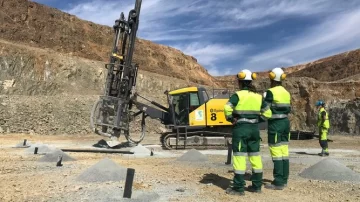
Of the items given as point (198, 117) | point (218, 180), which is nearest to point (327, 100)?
point (198, 117)

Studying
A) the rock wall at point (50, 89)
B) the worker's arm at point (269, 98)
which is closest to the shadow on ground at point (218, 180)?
the worker's arm at point (269, 98)

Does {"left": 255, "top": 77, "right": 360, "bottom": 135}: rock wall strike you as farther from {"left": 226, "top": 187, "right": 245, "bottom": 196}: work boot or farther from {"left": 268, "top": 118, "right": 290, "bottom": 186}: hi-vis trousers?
{"left": 226, "top": 187, "right": 245, "bottom": 196}: work boot

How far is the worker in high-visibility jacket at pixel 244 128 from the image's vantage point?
19.3ft

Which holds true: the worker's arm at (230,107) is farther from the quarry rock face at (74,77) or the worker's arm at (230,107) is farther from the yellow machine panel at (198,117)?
the quarry rock face at (74,77)

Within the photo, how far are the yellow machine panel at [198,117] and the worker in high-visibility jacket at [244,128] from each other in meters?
9.45

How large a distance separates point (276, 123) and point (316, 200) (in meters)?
1.42

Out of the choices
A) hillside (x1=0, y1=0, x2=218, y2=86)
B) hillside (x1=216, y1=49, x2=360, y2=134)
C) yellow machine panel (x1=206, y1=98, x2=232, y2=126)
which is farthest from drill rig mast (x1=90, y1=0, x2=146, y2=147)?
hillside (x1=0, y1=0, x2=218, y2=86)

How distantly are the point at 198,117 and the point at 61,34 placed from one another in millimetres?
44683

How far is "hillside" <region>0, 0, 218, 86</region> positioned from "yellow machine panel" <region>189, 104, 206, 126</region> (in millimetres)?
40840

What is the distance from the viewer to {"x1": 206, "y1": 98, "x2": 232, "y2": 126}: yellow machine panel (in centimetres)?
1561

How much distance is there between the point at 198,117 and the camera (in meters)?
15.7

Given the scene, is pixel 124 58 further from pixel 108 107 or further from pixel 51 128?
pixel 51 128

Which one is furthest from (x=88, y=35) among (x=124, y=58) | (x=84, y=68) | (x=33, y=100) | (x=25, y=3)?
(x=124, y=58)

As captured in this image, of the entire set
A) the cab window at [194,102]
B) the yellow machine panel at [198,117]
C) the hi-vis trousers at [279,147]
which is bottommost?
the hi-vis trousers at [279,147]
